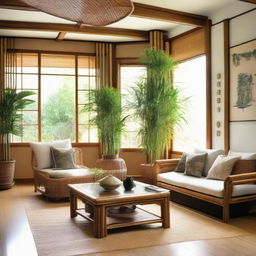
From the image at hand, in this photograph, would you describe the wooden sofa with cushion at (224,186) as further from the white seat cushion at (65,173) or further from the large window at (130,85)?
the large window at (130,85)

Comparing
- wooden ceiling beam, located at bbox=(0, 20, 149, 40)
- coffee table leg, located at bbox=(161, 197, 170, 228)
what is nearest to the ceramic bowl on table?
coffee table leg, located at bbox=(161, 197, 170, 228)

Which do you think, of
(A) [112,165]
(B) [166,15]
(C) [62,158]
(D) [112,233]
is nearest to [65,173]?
(C) [62,158]

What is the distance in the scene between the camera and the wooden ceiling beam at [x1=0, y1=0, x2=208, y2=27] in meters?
5.19

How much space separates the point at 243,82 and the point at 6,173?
435 cm

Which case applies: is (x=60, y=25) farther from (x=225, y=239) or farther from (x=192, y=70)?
(x=225, y=239)

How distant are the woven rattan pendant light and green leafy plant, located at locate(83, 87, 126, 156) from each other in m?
3.69

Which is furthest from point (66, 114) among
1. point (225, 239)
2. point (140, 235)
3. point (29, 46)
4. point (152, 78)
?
point (225, 239)

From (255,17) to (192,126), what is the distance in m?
2.31

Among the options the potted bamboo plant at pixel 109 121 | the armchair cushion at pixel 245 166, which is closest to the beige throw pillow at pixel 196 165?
the armchair cushion at pixel 245 166

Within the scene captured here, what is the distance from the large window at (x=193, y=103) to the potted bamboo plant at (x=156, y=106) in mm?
289

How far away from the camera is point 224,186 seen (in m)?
4.23

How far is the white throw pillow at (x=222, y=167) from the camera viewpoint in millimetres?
4781

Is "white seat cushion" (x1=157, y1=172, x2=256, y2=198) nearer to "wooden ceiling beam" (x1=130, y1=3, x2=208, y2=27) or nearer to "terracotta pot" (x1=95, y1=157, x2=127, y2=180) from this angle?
"terracotta pot" (x1=95, y1=157, x2=127, y2=180)

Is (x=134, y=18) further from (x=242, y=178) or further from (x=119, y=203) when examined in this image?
(x=119, y=203)
